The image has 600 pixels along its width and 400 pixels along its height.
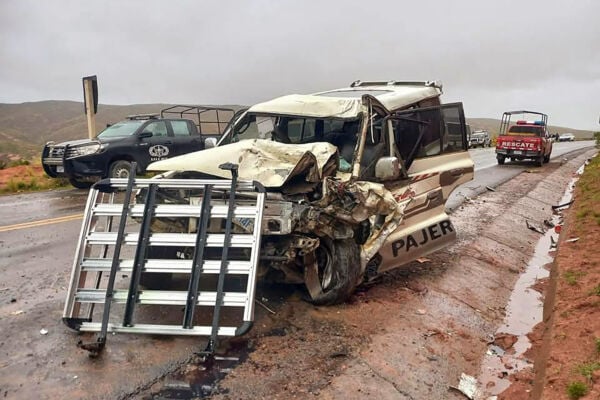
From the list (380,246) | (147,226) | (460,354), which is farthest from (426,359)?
(147,226)

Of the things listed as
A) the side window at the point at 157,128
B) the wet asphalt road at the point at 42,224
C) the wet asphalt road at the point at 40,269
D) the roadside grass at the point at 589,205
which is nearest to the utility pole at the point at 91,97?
the wet asphalt road at the point at 42,224

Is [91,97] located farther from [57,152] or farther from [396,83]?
[396,83]

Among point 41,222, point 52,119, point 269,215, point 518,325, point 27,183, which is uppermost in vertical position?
point 269,215

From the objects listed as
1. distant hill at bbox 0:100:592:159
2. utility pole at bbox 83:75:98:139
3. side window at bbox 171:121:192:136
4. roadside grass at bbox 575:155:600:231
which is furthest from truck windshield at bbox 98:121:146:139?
distant hill at bbox 0:100:592:159

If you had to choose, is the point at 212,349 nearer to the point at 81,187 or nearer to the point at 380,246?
the point at 380,246

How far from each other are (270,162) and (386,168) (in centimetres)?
127

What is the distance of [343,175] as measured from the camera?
5109mm

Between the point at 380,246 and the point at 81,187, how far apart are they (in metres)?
11.3

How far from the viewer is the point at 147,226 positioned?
425 cm

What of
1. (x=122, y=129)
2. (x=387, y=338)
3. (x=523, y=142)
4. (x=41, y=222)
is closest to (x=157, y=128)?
(x=122, y=129)

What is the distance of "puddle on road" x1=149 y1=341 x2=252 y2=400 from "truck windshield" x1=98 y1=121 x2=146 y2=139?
10.3 metres

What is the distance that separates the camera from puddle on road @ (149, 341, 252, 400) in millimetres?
3377

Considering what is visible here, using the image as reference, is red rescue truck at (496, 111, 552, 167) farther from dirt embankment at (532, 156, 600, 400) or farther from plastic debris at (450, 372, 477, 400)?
plastic debris at (450, 372, 477, 400)

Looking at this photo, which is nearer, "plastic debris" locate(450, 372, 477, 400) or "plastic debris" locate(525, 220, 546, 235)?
"plastic debris" locate(450, 372, 477, 400)
